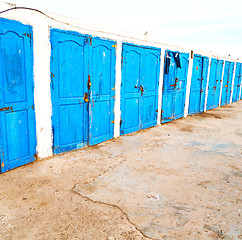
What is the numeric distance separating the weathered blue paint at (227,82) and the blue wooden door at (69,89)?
10864 mm

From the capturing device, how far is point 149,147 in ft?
18.3

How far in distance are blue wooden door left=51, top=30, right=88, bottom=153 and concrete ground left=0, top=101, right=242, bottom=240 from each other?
0.43 metres

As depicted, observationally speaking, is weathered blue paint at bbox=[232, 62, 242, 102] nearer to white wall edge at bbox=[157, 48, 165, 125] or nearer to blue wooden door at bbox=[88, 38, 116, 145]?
white wall edge at bbox=[157, 48, 165, 125]

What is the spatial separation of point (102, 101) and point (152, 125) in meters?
2.61

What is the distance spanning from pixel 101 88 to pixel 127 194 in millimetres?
2845

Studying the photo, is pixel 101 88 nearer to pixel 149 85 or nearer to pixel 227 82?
pixel 149 85

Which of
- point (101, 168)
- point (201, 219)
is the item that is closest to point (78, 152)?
point (101, 168)

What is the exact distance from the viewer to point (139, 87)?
675cm

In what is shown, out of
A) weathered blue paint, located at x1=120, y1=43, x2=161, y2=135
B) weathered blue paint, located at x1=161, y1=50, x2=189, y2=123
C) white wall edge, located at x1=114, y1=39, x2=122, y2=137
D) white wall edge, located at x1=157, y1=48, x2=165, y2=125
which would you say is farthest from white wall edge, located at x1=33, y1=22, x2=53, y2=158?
weathered blue paint, located at x1=161, y1=50, x2=189, y2=123

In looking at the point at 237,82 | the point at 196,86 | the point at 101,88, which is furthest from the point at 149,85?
the point at 237,82

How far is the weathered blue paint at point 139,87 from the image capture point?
623 centimetres

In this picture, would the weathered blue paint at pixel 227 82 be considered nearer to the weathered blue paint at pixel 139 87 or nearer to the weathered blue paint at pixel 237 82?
the weathered blue paint at pixel 237 82

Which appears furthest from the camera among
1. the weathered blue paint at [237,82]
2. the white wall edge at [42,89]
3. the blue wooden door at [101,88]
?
the weathered blue paint at [237,82]

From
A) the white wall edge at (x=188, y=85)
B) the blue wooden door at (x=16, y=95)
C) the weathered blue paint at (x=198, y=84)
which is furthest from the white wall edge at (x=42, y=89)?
the weathered blue paint at (x=198, y=84)
